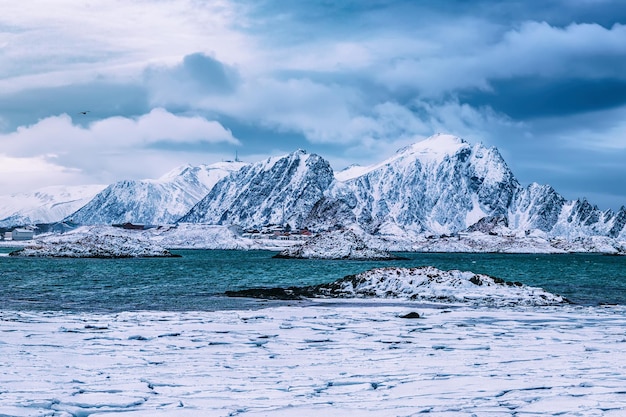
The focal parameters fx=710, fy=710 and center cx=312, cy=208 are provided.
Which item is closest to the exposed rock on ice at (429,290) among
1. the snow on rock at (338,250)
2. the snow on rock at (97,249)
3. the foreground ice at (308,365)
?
the foreground ice at (308,365)

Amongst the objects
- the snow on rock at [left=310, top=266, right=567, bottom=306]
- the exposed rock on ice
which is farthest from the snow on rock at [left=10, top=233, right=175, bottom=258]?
the snow on rock at [left=310, top=266, right=567, bottom=306]

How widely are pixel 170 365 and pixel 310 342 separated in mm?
4410

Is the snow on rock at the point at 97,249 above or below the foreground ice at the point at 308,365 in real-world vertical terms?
below

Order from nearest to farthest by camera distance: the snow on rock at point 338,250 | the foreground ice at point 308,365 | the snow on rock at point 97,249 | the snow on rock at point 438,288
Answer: the foreground ice at point 308,365, the snow on rock at point 438,288, the snow on rock at point 97,249, the snow on rock at point 338,250

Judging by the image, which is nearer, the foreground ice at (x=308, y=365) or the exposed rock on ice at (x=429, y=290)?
the foreground ice at (x=308, y=365)

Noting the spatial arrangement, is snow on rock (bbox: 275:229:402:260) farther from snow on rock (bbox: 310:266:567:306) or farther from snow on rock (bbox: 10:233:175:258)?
snow on rock (bbox: 310:266:567:306)

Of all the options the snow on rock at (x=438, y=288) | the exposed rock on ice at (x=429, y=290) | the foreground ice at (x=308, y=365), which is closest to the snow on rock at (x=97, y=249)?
Result: the exposed rock on ice at (x=429, y=290)

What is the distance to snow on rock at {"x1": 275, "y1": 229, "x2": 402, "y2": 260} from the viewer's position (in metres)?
129

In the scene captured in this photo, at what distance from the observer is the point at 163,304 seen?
3031cm

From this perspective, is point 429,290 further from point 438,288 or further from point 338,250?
point 338,250

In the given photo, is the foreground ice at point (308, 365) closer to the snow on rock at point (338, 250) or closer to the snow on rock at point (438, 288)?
the snow on rock at point (438, 288)

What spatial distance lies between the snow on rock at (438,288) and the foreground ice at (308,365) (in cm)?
849

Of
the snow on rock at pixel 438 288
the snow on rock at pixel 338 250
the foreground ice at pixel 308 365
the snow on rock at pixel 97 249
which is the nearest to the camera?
the foreground ice at pixel 308 365

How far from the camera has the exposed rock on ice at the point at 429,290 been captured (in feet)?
103
